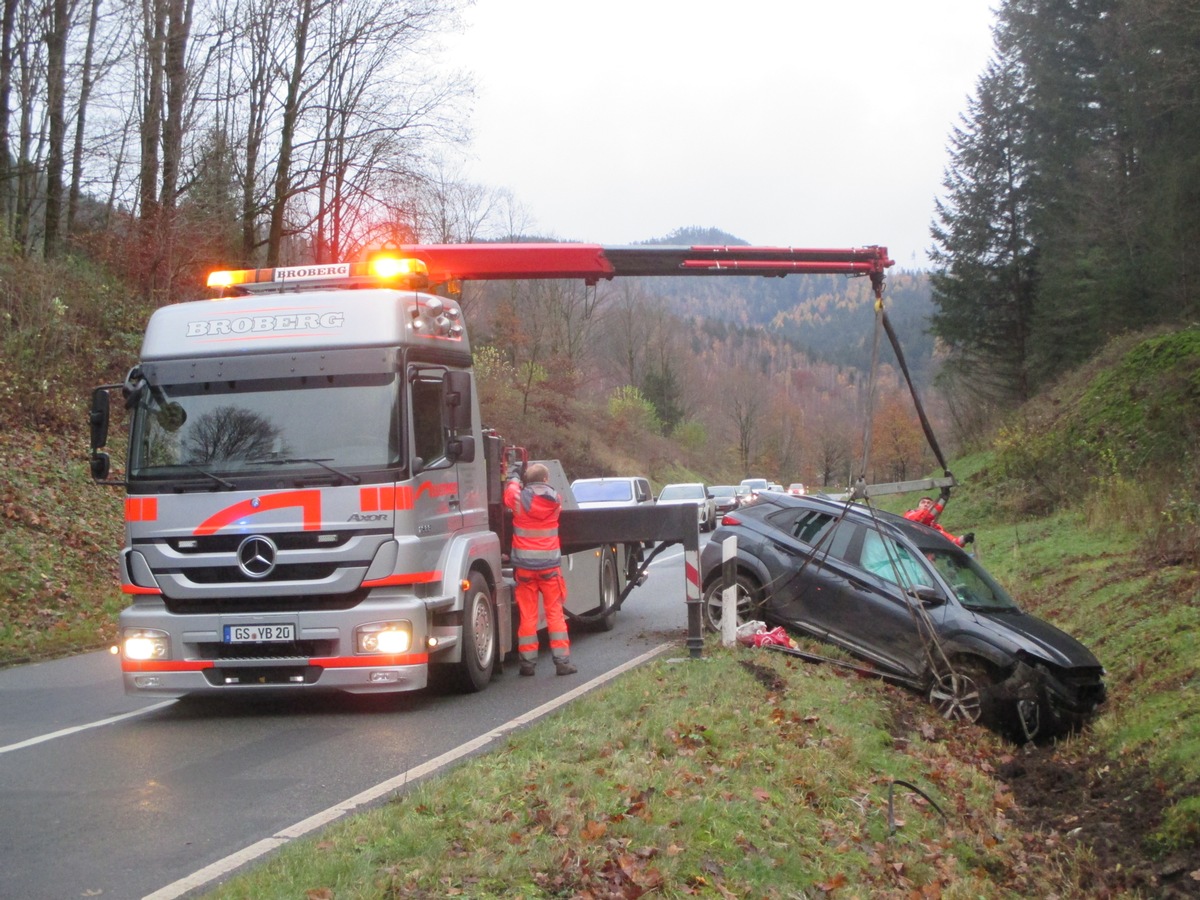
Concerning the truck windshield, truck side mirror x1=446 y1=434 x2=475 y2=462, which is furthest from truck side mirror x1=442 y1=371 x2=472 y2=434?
the truck windshield

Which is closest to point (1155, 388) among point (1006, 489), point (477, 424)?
point (1006, 489)

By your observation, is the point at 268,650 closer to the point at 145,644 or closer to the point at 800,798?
the point at 145,644

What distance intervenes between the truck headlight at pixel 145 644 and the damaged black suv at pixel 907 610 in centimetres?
586

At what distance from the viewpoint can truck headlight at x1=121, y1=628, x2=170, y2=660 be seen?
858 cm

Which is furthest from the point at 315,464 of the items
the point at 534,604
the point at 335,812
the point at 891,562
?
the point at 891,562

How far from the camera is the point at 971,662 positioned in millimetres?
10266

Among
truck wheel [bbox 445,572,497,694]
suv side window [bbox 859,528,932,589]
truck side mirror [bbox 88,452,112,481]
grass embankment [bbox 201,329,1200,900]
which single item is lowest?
grass embankment [bbox 201,329,1200,900]

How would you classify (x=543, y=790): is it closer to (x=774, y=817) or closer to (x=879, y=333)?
(x=774, y=817)

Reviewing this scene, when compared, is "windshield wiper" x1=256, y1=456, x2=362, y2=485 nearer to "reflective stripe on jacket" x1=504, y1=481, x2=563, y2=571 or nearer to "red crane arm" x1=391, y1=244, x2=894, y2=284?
"reflective stripe on jacket" x1=504, y1=481, x2=563, y2=571

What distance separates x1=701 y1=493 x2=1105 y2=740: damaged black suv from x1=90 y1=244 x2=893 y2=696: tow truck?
3.75 m

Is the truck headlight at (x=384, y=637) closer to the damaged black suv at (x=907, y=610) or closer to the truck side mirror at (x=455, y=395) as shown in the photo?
the truck side mirror at (x=455, y=395)

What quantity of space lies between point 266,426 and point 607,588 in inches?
Result: 247

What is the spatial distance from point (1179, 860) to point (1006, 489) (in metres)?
20.3

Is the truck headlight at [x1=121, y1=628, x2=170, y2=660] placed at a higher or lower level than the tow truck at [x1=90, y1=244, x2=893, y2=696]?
lower
